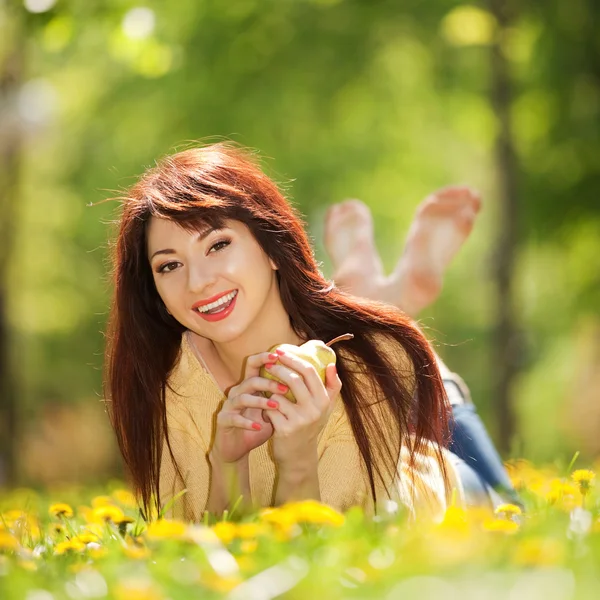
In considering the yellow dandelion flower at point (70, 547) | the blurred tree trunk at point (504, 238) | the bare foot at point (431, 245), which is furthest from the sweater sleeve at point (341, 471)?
the blurred tree trunk at point (504, 238)

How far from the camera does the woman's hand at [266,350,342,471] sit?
228 centimetres

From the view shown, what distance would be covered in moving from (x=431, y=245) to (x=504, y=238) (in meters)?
2.93

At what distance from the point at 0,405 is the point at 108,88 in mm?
3304

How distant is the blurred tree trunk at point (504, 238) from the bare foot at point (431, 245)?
2815 mm

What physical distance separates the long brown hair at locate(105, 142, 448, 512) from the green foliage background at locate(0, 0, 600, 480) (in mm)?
2753

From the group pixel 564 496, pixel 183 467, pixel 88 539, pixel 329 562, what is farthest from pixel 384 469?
pixel 329 562

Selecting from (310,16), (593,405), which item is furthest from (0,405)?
(593,405)

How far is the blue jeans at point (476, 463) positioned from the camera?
10.5ft

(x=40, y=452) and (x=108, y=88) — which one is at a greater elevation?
(x=108, y=88)

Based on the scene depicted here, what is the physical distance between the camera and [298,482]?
2412 mm

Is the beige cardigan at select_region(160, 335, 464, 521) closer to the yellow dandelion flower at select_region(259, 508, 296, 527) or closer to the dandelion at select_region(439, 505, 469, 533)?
the dandelion at select_region(439, 505, 469, 533)

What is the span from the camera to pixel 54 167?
11.7m

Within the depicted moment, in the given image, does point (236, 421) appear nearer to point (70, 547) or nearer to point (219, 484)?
point (219, 484)

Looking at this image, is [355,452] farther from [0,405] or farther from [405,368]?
[0,405]
